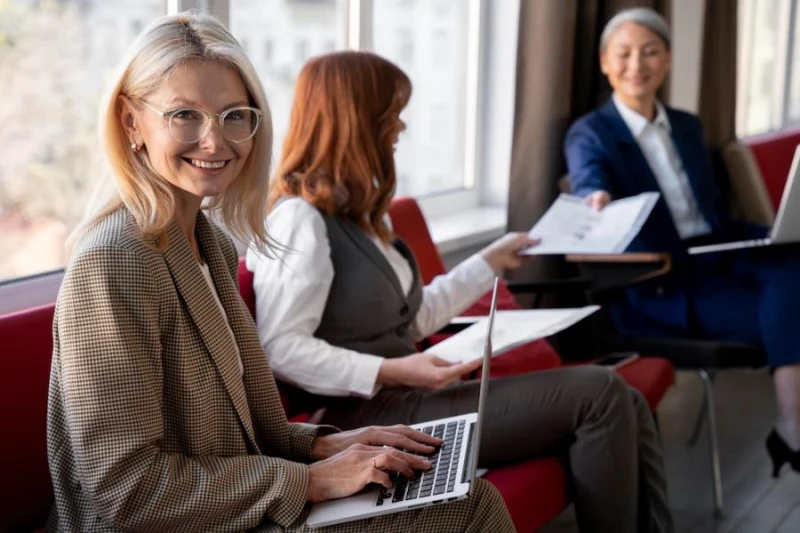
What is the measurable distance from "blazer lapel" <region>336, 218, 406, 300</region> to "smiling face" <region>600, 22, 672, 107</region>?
1465 millimetres

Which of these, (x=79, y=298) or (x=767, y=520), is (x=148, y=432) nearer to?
(x=79, y=298)

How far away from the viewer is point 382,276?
2285mm

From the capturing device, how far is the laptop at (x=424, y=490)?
5.08 ft

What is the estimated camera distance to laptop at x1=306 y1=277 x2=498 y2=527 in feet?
5.08

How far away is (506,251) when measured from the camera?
9.18ft

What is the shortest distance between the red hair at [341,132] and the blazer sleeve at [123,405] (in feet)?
2.57

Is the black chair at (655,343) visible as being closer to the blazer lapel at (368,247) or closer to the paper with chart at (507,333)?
the paper with chart at (507,333)

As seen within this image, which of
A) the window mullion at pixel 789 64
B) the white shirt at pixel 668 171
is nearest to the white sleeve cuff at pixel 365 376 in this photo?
the white shirt at pixel 668 171

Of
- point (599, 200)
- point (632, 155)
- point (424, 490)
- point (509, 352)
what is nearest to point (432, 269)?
point (509, 352)

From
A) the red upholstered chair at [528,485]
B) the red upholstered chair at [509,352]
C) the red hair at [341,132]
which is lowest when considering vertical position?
the red upholstered chair at [528,485]

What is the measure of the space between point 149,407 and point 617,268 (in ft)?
6.12

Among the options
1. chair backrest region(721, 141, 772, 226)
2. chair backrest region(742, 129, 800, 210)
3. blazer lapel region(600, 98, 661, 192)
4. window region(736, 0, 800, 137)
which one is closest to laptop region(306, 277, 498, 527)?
blazer lapel region(600, 98, 661, 192)

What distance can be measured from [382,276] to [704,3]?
2971 mm

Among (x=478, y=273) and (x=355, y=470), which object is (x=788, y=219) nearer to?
(x=478, y=273)
